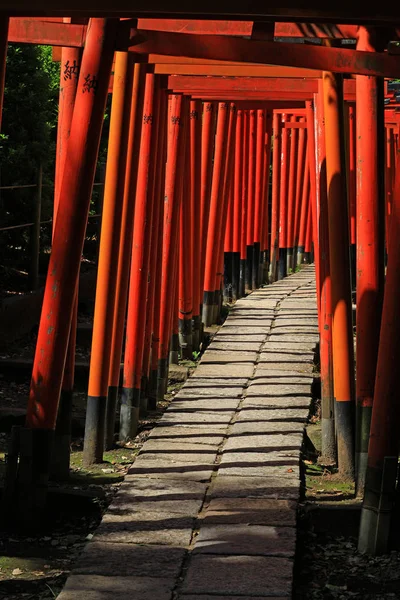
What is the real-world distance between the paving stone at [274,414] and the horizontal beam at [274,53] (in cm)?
354

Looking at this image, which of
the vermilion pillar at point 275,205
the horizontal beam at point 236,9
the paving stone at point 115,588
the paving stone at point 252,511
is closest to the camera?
the horizontal beam at point 236,9

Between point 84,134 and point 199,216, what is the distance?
823 cm

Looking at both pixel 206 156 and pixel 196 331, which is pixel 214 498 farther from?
pixel 206 156

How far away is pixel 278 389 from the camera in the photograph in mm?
11219

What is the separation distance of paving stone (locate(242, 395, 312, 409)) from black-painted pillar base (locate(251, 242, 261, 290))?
11159 millimetres

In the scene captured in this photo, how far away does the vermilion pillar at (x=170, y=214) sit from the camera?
12.1 meters

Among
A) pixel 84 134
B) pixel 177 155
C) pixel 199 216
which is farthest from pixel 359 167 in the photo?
pixel 199 216

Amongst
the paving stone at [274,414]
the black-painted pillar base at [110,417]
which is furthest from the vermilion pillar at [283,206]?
the black-painted pillar base at [110,417]

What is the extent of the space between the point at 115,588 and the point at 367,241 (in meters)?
3.33

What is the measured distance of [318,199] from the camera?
34.7 feet

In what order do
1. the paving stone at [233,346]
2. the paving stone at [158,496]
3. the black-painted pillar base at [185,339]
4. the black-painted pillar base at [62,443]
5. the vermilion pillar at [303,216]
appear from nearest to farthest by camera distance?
1. the paving stone at [158,496]
2. the black-painted pillar base at [62,443]
3. the paving stone at [233,346]
4. the black-painted pillar base at [185,339]
5. the vermilion pillar at [303,216]

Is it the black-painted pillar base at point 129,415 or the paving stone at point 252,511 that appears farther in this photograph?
the black-painted pillar base at point 129,415

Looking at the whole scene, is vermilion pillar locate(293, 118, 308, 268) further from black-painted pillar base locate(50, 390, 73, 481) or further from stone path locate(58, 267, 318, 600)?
black-painted pillar base locate(50, 390, 73, 481)

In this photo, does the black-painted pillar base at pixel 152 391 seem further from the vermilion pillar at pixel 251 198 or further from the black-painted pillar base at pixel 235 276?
the vermilion pillar at pixel 251 198
